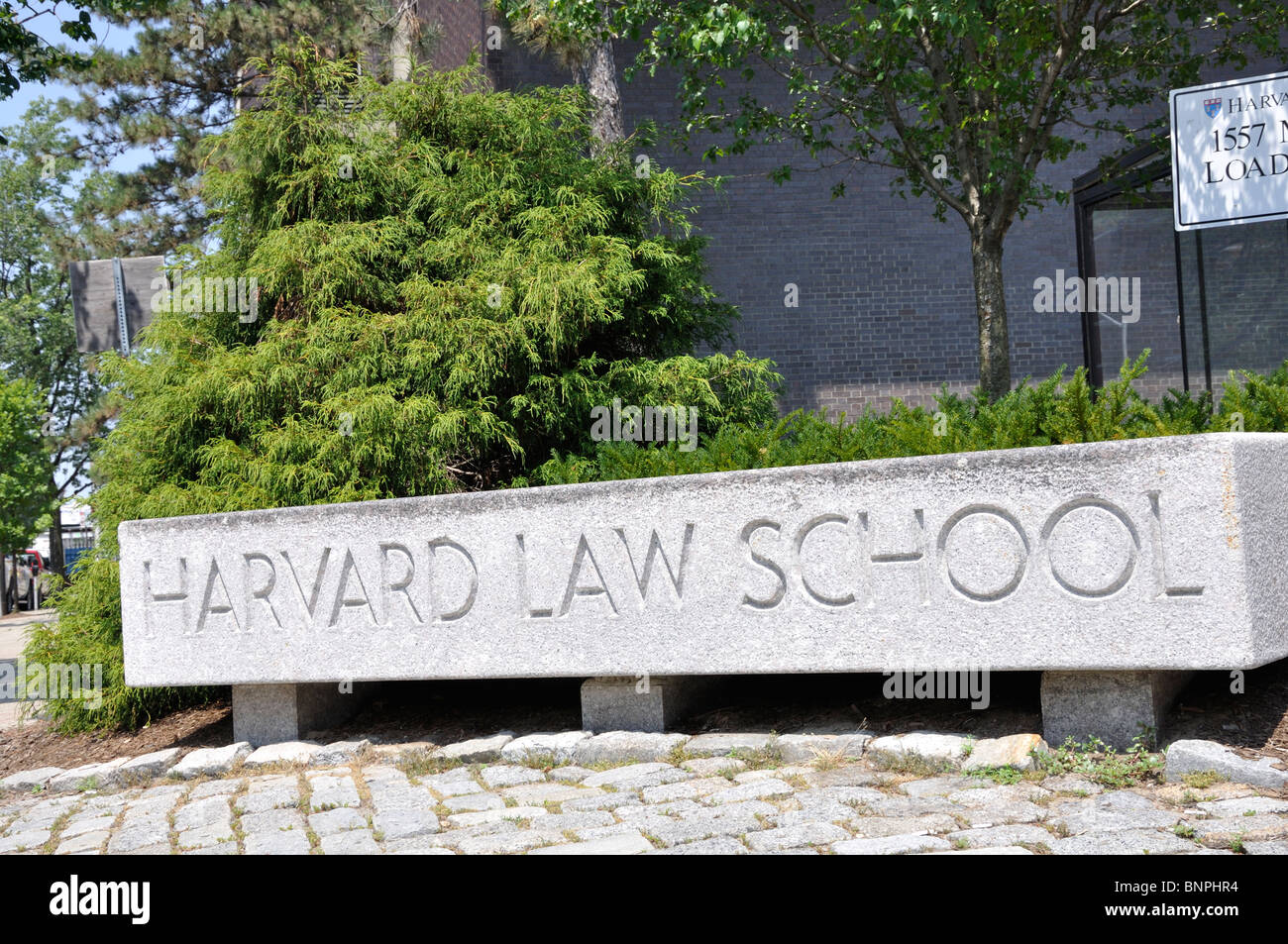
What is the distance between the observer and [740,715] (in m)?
4.97

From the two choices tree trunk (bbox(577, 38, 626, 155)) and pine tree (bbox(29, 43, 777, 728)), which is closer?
pine tree (bbox(29, 43, 777, 728))

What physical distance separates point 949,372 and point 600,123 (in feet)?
19.1

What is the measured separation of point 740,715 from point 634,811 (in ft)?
3.98

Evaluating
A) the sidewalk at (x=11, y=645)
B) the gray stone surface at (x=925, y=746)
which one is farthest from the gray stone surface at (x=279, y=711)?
the gray stone surface at (x=925, y=746)

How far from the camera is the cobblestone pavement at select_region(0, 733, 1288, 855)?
329cm

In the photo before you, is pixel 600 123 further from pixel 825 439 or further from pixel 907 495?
pixel 907 495

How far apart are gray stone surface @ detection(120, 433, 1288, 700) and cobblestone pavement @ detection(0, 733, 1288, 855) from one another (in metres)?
0.41

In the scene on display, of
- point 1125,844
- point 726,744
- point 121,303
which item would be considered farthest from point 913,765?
point 121,303

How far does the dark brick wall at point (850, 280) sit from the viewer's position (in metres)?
13.3

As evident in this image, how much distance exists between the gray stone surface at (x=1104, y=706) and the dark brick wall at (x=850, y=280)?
9.19m

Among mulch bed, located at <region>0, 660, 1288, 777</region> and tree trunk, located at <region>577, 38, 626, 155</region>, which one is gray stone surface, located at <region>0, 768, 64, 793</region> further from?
tree trunk, located at <region>577, 38, 626, 155</region>

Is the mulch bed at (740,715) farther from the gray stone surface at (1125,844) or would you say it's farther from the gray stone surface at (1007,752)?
the gray stone surface at (1125,844)

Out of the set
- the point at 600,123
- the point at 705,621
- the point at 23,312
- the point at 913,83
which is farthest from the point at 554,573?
the point at 23,312

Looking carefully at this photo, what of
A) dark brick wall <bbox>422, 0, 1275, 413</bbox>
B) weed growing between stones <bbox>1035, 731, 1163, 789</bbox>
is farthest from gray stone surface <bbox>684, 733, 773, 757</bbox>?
dark brick wall <bbox>422, 0, 1275, 413</bbox>
